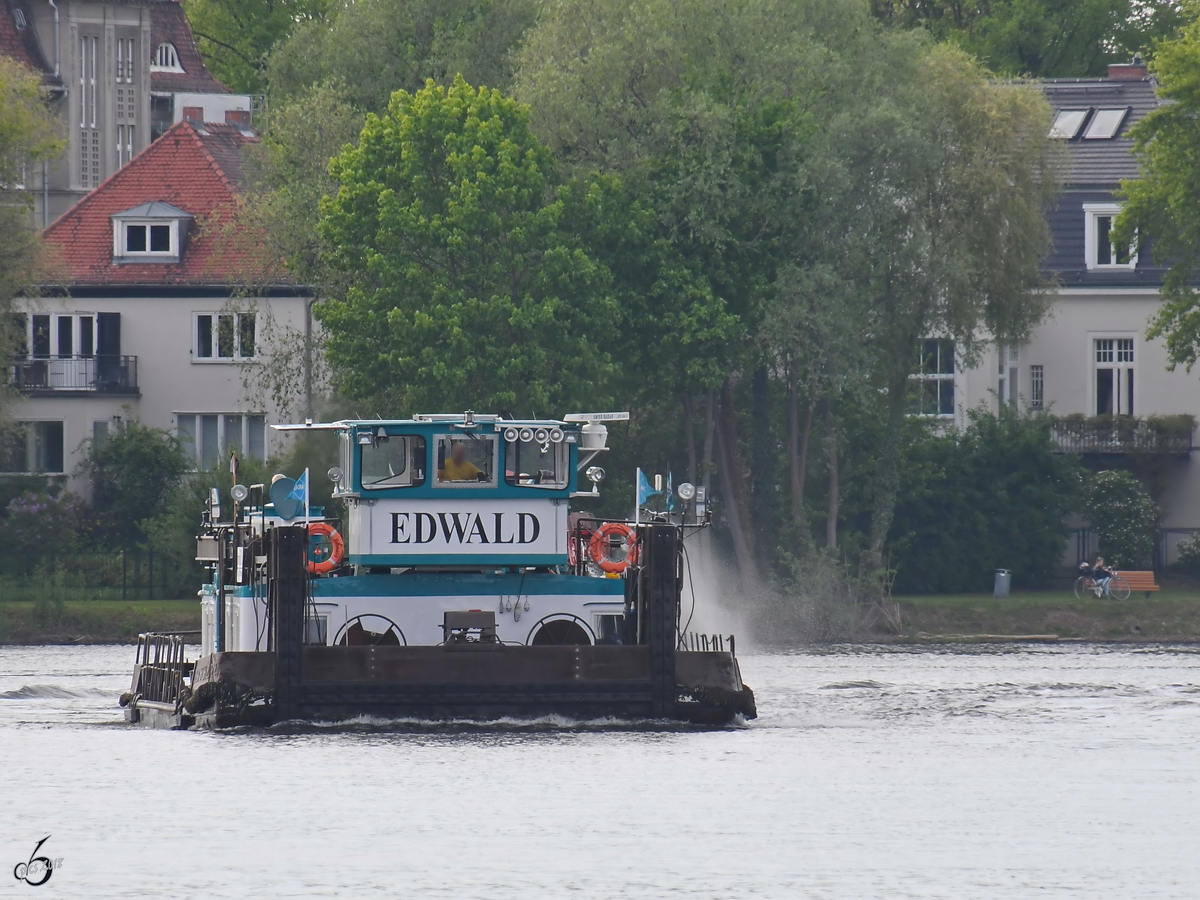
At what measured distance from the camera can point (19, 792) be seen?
116 ft

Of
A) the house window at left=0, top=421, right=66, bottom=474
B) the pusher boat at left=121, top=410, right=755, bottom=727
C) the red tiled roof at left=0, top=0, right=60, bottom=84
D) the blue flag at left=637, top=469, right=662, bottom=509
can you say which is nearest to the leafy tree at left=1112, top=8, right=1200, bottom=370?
the house window at left=0, top=421, right=66, bottom=474

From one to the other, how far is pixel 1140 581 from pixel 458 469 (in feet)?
118

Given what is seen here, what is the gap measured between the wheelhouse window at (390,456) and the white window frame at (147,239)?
41711 mm

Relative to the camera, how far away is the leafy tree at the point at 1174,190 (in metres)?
72.1

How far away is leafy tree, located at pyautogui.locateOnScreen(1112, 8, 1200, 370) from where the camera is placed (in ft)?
236

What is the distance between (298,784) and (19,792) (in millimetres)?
3641

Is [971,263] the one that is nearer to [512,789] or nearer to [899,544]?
[899,544]

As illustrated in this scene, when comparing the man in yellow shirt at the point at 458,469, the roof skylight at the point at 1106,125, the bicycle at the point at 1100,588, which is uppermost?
the roof skylight at the point at 1106,125

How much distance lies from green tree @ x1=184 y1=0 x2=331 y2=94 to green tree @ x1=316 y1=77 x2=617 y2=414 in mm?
39427

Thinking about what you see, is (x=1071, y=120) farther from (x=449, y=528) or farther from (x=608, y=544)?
(x=449, y=528)

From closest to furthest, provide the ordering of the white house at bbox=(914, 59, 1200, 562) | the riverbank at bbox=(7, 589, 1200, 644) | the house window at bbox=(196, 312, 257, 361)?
1. the riverbank at bbox=(7, 589, 1200, 644)
2. the house window at bbox=(196, 312, 257, 361)
3. the white house at bbox=(914, 59, 1200, 562)

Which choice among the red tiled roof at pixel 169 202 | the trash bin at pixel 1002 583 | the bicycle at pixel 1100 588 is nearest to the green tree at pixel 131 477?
the red tiled roof at pixel 169 202

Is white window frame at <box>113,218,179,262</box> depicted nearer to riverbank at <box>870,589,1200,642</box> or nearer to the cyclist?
riverbank at <box>870,589,1200,642</box>

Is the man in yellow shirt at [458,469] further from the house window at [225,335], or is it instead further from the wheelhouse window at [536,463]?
the house window at [225,335]
